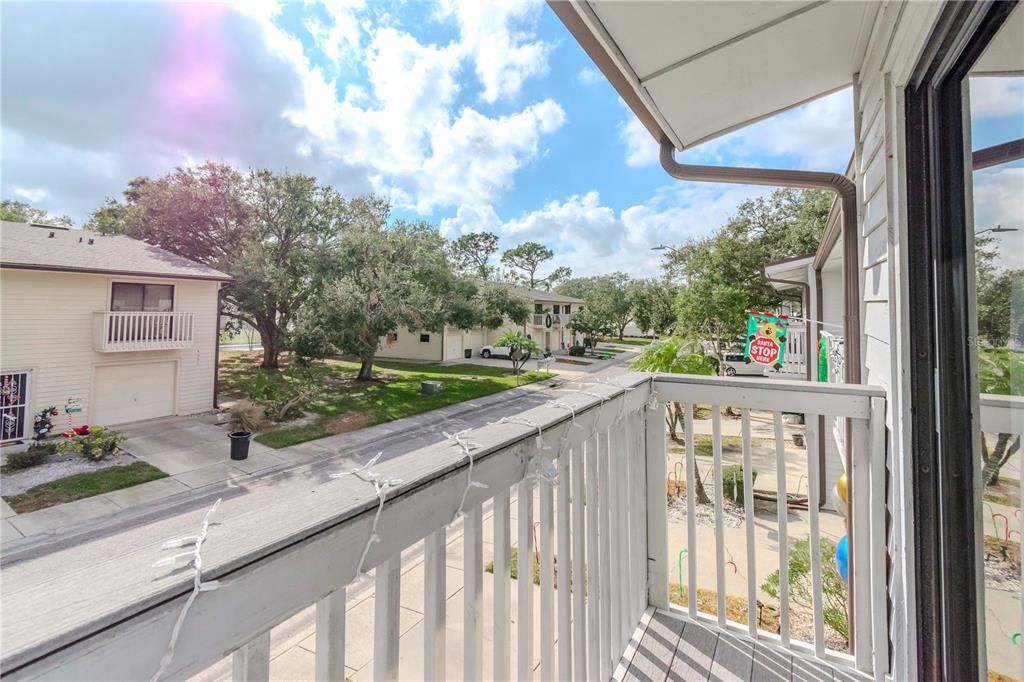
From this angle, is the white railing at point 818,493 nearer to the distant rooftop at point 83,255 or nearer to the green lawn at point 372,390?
the green lawn at point 372,390

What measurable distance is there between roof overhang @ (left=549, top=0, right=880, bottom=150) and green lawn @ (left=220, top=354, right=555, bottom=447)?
8.01m

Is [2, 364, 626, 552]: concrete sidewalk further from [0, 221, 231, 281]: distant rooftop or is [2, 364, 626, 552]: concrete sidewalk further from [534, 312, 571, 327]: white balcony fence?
[534, 312, 571, 327]: white balcony fence

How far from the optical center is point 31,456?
259 inches

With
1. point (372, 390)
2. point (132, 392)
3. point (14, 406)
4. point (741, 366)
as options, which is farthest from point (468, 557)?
point (741, 366)

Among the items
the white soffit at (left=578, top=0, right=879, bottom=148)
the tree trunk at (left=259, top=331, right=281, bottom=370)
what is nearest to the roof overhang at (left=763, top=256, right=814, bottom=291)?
the white soffit at (left=578, top=0, right=879, bottom=148)

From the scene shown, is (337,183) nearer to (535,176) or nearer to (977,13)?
(535,176)

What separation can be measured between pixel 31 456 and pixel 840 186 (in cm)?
1015

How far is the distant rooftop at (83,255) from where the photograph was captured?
772cm

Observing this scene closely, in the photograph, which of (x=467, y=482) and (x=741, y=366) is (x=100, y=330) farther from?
(x=741, y=366)

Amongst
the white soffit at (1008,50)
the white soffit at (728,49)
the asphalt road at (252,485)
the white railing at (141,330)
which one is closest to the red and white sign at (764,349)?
the asphalt road at (252,485)

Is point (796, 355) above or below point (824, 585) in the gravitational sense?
above

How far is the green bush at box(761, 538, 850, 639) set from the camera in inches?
113

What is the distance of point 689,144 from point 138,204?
17.1m

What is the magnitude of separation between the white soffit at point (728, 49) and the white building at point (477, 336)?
44.2ft
